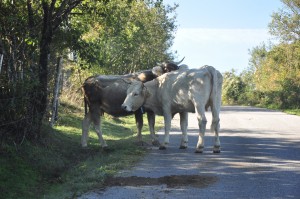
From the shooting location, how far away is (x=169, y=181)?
905cm

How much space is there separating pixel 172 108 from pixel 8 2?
497cm

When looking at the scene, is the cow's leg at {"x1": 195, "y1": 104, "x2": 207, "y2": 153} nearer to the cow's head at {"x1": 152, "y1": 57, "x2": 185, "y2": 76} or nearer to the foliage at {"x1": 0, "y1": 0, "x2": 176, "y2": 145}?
the cow's head at {"x1": 152, "y1": 57, "x2": 185, "y2": 76}

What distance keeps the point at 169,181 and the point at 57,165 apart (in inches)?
146

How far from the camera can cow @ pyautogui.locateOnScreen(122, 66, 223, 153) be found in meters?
12.8

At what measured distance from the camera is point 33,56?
12.7 metres

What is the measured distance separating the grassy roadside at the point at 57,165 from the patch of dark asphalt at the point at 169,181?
0.95 feet

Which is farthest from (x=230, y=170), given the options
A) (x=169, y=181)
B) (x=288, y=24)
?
(x=288, y=24)

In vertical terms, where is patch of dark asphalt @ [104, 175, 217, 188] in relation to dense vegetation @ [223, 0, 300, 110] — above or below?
below

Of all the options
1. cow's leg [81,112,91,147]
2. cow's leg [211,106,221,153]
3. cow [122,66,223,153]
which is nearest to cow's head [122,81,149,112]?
cow [122,66,223,153]

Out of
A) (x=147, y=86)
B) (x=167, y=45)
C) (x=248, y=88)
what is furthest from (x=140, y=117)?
(x=248, y=88)

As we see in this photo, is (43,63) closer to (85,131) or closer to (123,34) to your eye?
(85,131)

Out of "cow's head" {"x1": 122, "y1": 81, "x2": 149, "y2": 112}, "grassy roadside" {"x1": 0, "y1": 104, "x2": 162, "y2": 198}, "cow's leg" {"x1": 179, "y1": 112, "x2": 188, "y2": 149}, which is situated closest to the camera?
"grassy roadside" {"x1": 0, "y1": 104, "x2": 162, "y2": 198}

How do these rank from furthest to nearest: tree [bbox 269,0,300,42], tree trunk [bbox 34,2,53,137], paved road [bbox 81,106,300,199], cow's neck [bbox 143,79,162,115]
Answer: tree [bbox 269,0,300,42] < cow's neck [bbox 143,79,162,115] < tree trunk [bbox 34,2,53,137] < paved road [bbox 81,106,300,199]

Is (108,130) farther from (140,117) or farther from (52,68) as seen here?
(140,117)
